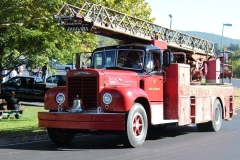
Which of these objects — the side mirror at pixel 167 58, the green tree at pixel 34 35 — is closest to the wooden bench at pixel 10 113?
the green tree at pixel 34 35

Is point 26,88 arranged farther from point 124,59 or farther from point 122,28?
point 124,59

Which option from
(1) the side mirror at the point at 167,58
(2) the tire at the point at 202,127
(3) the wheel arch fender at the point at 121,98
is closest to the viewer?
(3) the wheel arch fender at the point at 121,98

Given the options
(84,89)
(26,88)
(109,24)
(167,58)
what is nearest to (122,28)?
(109,24)

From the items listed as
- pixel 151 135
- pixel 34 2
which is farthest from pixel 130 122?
pixel 34 2

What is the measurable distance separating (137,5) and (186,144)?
Result: 16.7 m

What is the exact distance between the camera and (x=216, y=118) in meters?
15.6

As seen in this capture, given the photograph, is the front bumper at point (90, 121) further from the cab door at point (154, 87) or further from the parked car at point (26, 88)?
the parked car at point (26, 88)

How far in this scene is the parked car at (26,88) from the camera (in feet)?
80.2

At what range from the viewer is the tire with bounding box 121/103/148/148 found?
10562 mm

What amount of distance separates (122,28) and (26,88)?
10461 millimetres

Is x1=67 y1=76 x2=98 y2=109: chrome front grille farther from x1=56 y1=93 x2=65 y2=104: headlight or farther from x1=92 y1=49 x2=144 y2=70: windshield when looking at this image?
x1=92 y1=49 x2=144 y2=70: windshield

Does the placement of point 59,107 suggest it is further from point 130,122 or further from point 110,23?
point 110,23

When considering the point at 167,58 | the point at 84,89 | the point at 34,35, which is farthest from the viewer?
the point at 34,35

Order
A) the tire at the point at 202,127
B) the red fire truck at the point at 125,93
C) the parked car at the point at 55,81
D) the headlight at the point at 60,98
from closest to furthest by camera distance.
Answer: the red fire truck at the point at 125,93, the headlight at the point at 60,98, the tire at the point at 202,127, the parked car at the point at 55,81
